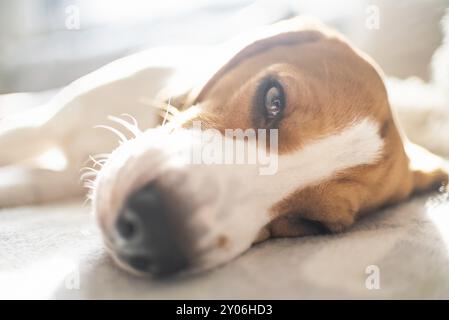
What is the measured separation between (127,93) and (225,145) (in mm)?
631

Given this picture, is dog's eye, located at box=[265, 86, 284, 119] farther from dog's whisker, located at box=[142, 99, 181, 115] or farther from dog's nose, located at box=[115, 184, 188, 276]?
dog's nose, located at box=[115, 184, 188, 276]

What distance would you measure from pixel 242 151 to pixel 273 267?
0.75ft

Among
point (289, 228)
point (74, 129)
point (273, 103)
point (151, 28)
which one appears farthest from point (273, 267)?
point (151, 28)

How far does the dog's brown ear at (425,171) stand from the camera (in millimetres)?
1363

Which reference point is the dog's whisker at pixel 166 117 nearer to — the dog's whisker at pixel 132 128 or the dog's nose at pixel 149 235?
the dog's whisker at pixel 132 128

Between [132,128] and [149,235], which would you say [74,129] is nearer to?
[132,128]

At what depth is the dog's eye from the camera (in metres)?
1.07

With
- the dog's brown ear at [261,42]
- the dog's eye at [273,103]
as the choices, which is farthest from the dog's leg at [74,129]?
the dog's eye at [273,103]

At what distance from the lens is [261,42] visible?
1.20 m

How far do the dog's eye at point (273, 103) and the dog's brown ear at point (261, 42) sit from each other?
14cm

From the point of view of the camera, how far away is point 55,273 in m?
0.96

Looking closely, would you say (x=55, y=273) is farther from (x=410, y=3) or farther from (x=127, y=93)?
(x=410, y=3)

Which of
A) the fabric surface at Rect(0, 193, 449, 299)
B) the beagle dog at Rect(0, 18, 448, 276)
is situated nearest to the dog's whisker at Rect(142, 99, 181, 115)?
the beagle dog at Rect(0, 18, 448, 276)
